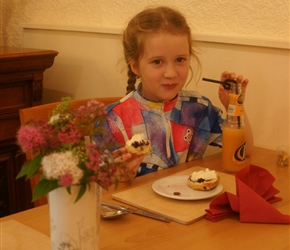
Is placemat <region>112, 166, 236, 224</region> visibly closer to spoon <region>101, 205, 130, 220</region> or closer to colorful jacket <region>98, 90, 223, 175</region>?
spoon <region>101, 205, 130, 220</region>

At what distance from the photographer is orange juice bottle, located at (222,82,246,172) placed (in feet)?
4.19

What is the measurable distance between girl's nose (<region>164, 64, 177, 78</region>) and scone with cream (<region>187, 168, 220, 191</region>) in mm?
359

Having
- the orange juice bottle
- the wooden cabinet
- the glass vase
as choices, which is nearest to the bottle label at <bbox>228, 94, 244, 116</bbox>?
the orange juice bottle

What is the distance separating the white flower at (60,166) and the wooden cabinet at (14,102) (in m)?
1.35

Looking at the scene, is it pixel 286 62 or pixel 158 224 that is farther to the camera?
pixel 286 62

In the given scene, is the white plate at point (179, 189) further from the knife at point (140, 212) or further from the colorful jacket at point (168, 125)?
→ the colorful jacket at point (168, 125)

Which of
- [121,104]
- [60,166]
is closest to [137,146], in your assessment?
[121,104]

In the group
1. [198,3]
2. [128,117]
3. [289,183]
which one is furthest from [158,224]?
[198,3]

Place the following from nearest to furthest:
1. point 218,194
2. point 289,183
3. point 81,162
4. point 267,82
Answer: point 81,162 < point 218,194 < point 289,183 < point 267,82

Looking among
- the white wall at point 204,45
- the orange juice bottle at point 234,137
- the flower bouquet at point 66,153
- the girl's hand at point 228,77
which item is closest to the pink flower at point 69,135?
the flower bouquet at point 66,153

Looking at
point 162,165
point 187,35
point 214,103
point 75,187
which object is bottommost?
point 162,165

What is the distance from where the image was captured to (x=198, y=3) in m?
1.65

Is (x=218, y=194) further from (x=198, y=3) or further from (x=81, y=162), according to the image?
(x=198, y=3)

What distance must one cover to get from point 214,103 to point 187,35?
0.34 meters
